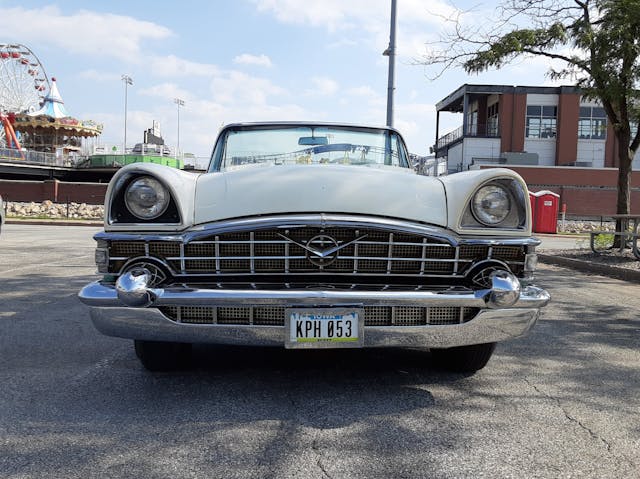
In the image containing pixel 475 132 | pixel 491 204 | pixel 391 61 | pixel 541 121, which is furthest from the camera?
pixel 475 132

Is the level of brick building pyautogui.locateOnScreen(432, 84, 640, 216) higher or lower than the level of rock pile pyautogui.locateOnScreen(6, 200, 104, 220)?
higher

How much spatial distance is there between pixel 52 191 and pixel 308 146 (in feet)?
117

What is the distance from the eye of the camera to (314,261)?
2961mm

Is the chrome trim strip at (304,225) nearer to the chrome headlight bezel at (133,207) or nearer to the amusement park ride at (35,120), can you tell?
the chrome headlight bezel at (133,207)

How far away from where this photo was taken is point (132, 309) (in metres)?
2.84

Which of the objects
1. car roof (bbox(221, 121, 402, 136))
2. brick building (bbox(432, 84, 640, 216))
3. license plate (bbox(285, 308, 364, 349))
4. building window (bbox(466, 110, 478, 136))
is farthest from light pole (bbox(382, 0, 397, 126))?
building window (bbox(466, 110, 478, 136))

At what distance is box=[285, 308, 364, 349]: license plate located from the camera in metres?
2.75

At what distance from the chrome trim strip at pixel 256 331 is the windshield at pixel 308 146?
5.98 ft

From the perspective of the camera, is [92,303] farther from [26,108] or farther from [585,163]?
[26,108]

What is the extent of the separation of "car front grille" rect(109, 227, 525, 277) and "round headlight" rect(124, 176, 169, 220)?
0.53 ft

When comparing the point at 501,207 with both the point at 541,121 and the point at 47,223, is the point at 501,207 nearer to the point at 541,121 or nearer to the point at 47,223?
the point at 47,223

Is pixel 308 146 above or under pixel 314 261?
above

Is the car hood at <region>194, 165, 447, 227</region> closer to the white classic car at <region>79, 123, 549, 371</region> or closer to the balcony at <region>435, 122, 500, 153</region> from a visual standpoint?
the white classic car at <region>79, 123, 549, 371</region>

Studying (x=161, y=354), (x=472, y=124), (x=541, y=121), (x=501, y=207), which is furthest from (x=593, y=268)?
(x=472, y=124)
